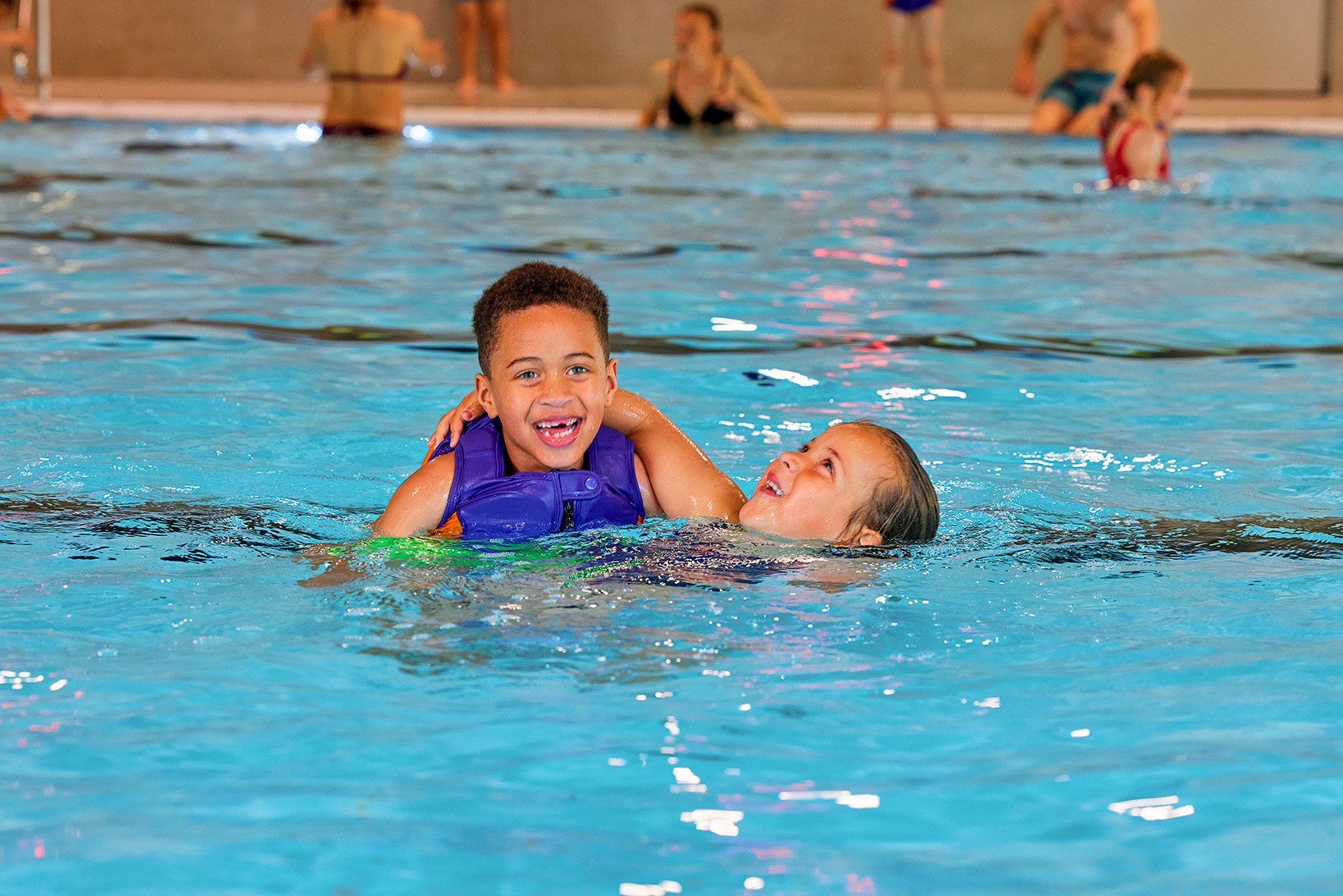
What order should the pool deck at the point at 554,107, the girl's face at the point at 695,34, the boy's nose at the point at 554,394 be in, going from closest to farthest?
the boy's nose at the point at 554,394 < the girl's face at the point at 695,34 < the pool deck at the point at 554,107

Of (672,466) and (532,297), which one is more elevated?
(532,297)

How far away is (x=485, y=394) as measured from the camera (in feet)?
11.4

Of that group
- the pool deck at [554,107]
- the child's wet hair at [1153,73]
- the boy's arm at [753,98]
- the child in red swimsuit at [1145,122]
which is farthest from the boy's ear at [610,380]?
the pool deck at [554,107]

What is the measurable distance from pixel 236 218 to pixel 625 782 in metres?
7.45

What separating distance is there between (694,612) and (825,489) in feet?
Answer: 1.76

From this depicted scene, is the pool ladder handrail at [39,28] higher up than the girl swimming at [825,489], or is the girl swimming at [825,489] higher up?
the pool ladder handrail at [39,28]

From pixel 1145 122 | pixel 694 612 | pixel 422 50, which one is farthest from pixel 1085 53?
pixel 694 612

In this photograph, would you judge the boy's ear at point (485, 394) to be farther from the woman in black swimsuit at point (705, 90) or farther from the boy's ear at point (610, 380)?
the woman in black swimsuit at point (705, 90)

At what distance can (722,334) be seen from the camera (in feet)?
20.6

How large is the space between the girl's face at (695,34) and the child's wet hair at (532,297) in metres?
10.8

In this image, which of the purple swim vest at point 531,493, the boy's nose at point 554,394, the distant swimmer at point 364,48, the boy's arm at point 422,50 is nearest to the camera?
the boy's nose at point 554,394

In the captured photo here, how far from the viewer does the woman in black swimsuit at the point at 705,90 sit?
14141 mm

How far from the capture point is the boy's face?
10.7ft

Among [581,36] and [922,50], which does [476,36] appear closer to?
[581,36]
